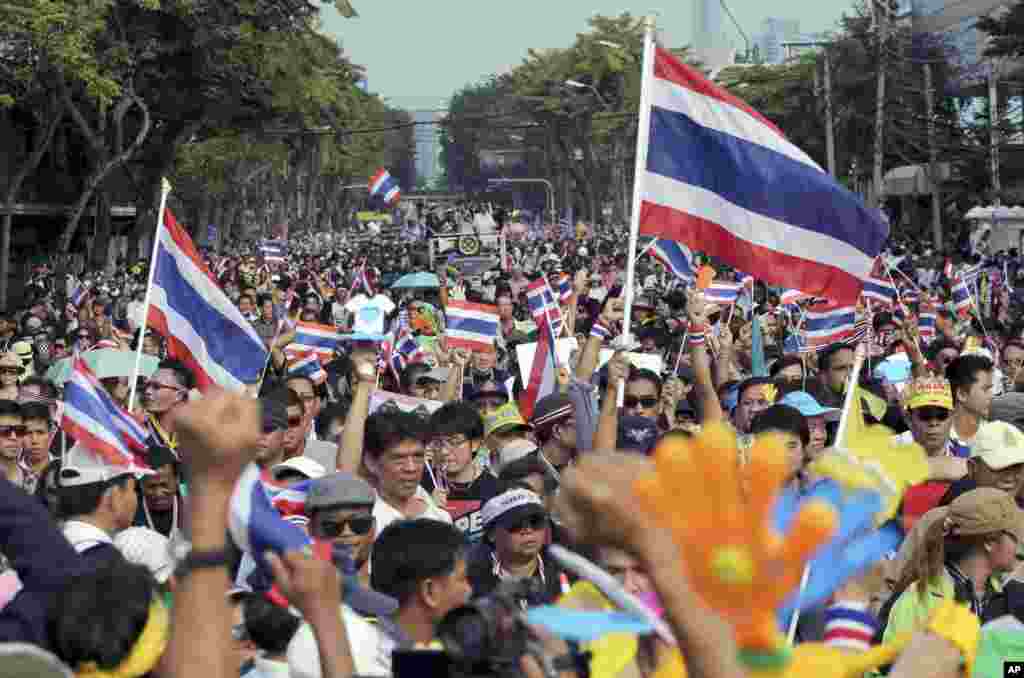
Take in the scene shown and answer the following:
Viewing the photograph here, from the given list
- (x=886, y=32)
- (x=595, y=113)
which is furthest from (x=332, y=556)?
(x=595, y=113)

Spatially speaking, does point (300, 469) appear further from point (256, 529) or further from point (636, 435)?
point (256, 529)

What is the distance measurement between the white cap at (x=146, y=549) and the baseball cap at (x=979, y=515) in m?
2.38

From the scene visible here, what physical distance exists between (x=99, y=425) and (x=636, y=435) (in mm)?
2379

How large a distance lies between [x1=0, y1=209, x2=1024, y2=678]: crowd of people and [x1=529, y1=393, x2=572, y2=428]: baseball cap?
0.04 ft

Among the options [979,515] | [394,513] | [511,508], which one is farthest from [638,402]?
[979,515]

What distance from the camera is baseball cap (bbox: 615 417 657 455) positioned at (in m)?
7.31

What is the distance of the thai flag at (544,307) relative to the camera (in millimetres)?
11602

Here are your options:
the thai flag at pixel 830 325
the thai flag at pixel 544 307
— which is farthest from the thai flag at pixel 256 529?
the thai flag at pixel 830 325

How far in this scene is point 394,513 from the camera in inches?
244

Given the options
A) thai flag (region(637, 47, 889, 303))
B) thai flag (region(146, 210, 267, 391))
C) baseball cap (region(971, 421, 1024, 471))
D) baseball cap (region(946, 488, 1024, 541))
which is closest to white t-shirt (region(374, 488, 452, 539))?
thai flag (region(637, 47, 889, 303))

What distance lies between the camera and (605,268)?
31766 mm

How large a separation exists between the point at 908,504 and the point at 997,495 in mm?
1172

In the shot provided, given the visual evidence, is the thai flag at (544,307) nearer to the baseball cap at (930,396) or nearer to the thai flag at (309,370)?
the thai flag at (309,370)

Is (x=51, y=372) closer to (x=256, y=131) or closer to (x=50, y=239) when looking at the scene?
(x=256, y=131)
